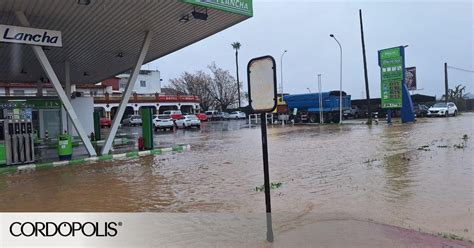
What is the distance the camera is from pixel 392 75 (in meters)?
35.2

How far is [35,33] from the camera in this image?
1362cm

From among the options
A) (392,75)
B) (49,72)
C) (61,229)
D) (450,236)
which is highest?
(392,75)

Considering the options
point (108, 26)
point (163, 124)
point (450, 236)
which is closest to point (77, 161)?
point (108, 26)

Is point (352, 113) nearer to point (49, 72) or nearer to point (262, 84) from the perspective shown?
point (49, 72)

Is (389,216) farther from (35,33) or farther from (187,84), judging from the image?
(187,84)

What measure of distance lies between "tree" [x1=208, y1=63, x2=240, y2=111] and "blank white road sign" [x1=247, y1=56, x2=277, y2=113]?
7383 cm

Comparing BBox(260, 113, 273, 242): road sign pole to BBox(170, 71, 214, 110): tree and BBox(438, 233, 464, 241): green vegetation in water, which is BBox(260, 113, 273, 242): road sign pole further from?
BBox(170, 71, 214, 110): tree

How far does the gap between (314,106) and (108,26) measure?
3064cm

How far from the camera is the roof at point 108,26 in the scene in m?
13.5

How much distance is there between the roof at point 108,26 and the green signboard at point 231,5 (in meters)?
0.61

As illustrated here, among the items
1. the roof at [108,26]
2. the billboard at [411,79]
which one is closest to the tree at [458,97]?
the billboard at [411,79]

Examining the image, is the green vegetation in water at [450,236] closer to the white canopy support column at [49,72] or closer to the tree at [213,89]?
the white canopy support column at [49,72]

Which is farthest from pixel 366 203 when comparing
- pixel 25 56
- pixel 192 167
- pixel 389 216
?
pixel 25 56

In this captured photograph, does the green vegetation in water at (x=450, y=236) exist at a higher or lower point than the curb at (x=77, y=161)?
lower
